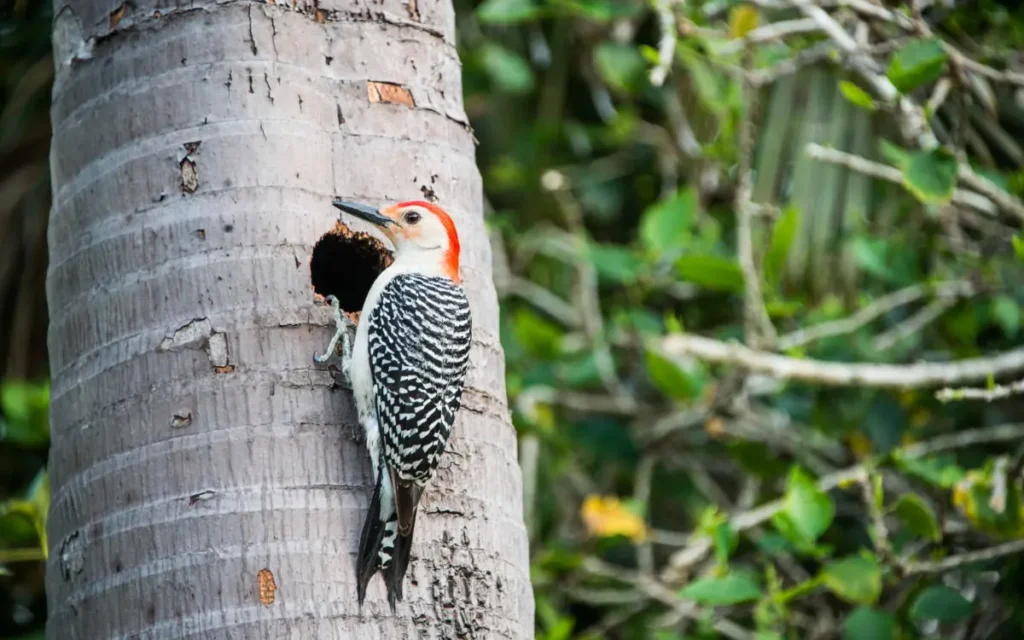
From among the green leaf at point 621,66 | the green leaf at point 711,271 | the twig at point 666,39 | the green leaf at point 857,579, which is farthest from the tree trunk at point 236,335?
the green leaf at point 621,66

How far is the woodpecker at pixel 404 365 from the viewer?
2855 mm

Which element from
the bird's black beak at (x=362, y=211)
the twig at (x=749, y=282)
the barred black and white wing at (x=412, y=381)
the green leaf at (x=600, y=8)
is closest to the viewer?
the barred black and white wing at (x=412, y=381)

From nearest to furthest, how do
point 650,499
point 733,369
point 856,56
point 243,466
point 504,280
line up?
point 243,466 → point 856,56 → point 733,369 → point 504,280 → point 650,499

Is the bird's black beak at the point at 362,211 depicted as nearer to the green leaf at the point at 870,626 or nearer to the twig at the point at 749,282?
the twig at the point at 749,282

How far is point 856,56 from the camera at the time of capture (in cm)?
423

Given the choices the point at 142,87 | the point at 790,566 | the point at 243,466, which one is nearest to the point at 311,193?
the point at 142,87

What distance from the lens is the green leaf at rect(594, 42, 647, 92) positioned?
5.39 metres

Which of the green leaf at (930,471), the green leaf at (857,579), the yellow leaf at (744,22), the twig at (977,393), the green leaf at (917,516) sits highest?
the yellow leaf at (744,22)

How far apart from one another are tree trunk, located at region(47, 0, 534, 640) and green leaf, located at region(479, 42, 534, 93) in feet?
6.91

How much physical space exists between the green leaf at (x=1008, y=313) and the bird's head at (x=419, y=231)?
7.12 ft

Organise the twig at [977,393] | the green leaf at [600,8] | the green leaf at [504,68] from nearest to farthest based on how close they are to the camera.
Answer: the twig at [977,393] → the green leaf at [600,8] → the green leaf at [504,68]

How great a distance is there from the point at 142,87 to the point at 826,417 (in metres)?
2.96

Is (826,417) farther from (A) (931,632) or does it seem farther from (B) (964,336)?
(A) (931,632)

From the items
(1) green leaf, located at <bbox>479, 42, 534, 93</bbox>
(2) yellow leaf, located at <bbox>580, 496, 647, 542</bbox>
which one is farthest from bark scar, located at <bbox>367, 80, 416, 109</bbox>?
(1) green leaf, located at <bbox>479, 42, 534, 93</bbox>
